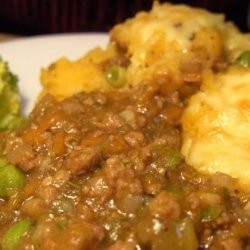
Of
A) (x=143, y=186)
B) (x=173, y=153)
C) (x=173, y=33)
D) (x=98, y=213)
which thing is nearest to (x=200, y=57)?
(x=173, y=33)

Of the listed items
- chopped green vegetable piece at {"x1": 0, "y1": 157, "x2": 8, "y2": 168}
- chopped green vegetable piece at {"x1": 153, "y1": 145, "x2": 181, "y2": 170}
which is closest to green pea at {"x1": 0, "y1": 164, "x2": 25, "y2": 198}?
chopped green vegetable piece at {"x1": 0, "y1": 157, "x2": 8, "y2": 168}

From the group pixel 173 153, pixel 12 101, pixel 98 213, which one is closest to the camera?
pixel 98 213

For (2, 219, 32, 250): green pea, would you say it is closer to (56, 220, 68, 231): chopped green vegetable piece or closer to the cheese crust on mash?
(56, 220, 68, 231): chopped green vegetable piece

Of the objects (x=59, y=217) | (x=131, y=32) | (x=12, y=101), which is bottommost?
(x=12, y=101)

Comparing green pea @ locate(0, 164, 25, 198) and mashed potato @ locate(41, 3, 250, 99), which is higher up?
mashed potato @ locate(41, 3, 250, 99)

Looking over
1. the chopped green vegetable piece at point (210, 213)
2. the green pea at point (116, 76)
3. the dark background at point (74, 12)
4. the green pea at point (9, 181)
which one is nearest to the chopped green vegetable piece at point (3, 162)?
the green pea at point (9, 181)

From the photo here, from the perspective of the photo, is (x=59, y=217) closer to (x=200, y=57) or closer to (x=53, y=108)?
(x=53, y=108)

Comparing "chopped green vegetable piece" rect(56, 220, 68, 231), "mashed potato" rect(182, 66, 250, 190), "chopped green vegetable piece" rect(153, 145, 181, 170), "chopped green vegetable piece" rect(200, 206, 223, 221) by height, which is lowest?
"chopped green vegetable piece" rect(56, 220, 68, 231)
